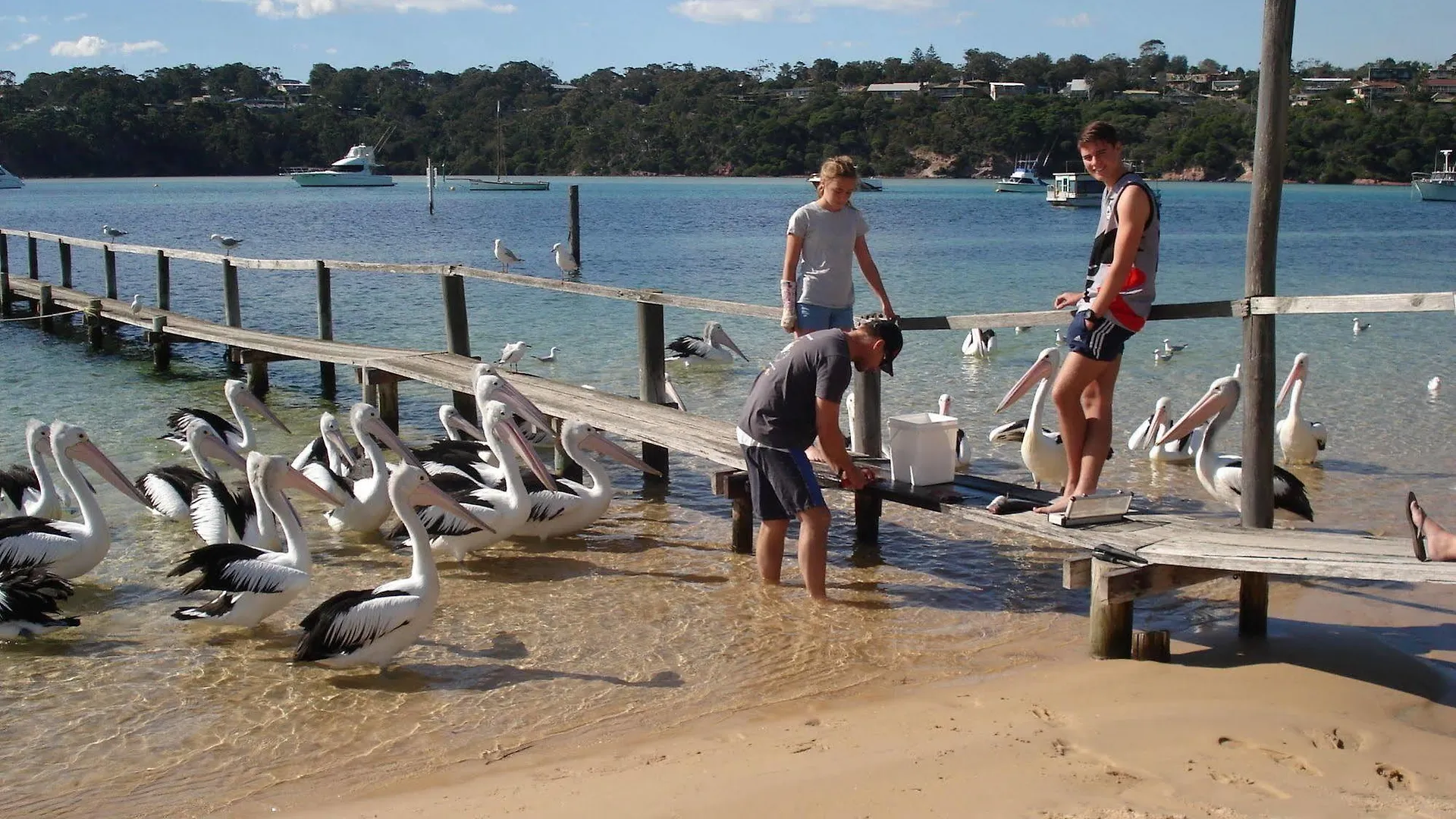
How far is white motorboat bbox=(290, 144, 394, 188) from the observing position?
294ft

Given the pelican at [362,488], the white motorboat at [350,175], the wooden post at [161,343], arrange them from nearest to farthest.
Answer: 1. the pelican at [362,488]
2. the wooden post at [161,343]
3. the white motorboat at [350,175]

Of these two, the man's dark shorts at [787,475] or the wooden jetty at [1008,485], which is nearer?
the wooden jetty at [1008,485]

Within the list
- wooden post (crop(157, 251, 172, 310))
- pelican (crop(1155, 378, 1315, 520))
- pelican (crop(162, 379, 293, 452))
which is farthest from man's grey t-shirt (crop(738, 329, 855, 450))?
wooden post (crop(157, 251, 172, 310))

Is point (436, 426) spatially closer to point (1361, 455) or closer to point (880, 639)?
point (880, 639)

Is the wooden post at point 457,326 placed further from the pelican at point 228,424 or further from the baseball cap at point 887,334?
the baseball cap at point 887,334

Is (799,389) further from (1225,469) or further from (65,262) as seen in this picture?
(65,262)

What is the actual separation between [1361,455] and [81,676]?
848 cm

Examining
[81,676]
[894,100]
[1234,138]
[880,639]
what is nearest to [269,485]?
[81,676]

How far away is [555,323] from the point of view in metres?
19.0

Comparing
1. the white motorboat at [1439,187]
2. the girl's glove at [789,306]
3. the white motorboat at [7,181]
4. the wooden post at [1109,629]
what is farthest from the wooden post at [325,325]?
the white motorboat at [7,181]

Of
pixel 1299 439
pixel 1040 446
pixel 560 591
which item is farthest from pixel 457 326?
pixel 1299 439

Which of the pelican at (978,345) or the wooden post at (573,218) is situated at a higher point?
the wooden post at (573,218)

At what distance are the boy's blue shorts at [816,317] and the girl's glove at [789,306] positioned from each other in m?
0.02

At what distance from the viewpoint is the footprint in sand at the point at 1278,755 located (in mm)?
4051
